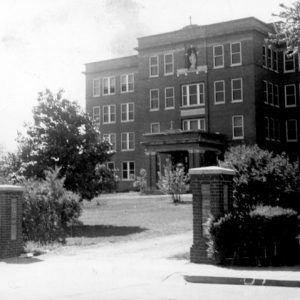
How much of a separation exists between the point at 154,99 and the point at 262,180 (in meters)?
35.4

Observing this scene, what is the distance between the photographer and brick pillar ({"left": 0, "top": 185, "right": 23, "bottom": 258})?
52.7ft

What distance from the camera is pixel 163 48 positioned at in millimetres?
53219

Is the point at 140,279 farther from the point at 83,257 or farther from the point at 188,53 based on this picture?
the point at 188,53

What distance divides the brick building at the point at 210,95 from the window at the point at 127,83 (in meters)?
2.82

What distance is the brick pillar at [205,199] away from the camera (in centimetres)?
1384

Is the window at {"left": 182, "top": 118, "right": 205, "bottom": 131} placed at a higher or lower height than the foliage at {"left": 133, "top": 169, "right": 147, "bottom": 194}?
higher

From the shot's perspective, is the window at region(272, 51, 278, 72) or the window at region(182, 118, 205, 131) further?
the window at region(272, 51, 278, 72)

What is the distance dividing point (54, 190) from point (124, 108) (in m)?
38.7

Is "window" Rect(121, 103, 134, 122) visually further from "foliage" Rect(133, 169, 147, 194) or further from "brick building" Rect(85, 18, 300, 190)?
"foliage" Rect(133, 169, 147, 194)

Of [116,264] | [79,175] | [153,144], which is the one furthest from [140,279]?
[153,144]

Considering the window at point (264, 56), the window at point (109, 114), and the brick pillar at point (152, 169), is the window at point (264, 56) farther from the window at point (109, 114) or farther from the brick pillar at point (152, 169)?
the window at point (109, 114)

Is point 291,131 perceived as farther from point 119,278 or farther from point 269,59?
point 119,278

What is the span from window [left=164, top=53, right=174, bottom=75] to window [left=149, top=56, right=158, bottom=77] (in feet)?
3.19

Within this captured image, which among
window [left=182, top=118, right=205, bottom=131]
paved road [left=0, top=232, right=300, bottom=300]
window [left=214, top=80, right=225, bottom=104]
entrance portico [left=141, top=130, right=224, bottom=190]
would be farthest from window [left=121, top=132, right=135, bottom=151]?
paved road [left=0, top=232, right=300, bottom=300]
